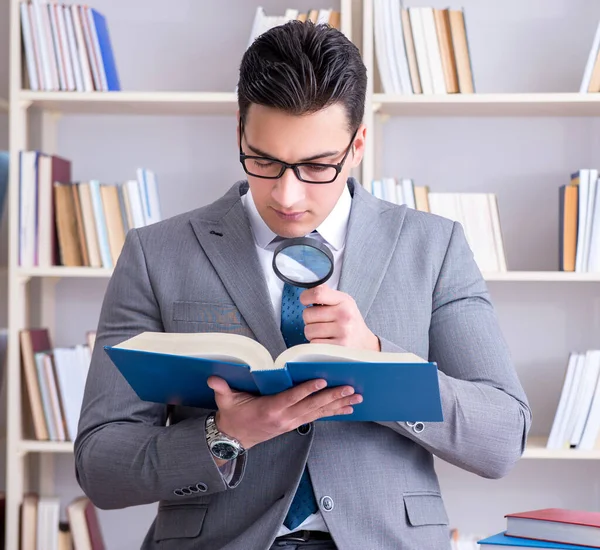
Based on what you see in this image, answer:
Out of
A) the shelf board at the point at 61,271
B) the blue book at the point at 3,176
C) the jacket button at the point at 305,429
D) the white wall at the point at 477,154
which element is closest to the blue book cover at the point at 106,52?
the white wall at the point at 477,154

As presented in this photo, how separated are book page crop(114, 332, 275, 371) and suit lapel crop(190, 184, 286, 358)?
298mm

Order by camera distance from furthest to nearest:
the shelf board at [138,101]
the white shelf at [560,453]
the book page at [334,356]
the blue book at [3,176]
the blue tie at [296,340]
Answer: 1. the blue book at [3,176]
2. the shelf board at [138,101]
3. the white shelf at [560,453]
4. the blue tie at [296,340]
5. the book page at [334,356]

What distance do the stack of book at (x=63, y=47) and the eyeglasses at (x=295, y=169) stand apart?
4.45 feet

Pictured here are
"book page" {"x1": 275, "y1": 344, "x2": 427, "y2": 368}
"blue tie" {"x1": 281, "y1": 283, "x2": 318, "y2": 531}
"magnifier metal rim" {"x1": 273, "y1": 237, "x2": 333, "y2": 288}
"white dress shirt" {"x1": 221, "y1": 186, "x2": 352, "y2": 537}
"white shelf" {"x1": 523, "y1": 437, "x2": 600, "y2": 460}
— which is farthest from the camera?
"white shelf" {"x1": 523, "y1": 437, "x2": 600, "y2": 460}

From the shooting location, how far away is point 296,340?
1.41 metres

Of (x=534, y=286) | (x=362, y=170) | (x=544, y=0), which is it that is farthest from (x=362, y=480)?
(x=544, y=0)

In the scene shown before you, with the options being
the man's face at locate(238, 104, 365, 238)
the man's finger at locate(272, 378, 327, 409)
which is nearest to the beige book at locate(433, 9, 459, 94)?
the man's face at locate(238, 104, 365, 238)

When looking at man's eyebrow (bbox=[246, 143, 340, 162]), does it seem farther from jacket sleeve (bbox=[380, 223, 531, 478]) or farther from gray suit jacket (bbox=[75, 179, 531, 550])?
jacket sleeve (bbox=[380, 223, 531, 478])

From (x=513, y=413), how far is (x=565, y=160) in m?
1.59

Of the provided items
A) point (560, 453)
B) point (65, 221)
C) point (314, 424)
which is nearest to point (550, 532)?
point (314, 424)

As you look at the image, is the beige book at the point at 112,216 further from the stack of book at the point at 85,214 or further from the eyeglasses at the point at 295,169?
the eyeglasses at the point at 295,169

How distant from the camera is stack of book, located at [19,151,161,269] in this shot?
2551 millimetres

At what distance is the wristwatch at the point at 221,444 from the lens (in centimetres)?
125

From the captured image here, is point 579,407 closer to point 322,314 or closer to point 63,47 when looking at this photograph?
point 322,314
